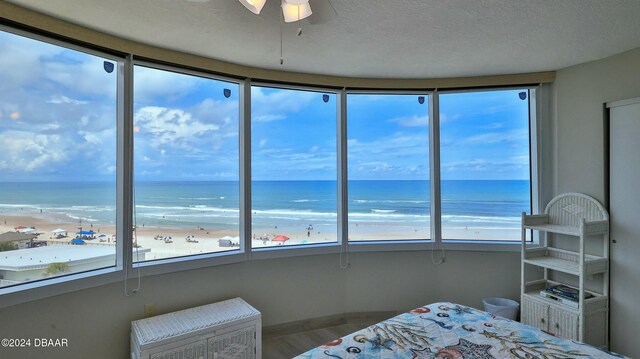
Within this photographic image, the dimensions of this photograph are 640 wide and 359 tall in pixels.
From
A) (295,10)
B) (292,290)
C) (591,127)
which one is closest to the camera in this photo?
(295,10)

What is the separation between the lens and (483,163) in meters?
3.42

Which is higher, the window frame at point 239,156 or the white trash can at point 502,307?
the window frame at point 239,156

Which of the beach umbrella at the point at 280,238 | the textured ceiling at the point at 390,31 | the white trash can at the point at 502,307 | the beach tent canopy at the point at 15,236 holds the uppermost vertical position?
the textured ceiling at the point at 390,31

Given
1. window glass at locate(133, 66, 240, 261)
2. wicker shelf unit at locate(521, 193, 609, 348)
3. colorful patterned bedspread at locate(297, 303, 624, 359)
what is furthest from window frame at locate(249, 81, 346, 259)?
wicker shelf unit at locate(521, 193, 609, 348)

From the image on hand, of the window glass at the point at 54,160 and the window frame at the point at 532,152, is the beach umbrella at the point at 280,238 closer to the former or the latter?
the window glass at the point at 54,160

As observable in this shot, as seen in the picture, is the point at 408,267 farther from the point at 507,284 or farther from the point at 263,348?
the point at 263,348

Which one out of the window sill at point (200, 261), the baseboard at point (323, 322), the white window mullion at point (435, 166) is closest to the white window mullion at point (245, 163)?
the window sill at point (200, 261)

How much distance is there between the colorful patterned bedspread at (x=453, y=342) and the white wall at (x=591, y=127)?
4.43ft

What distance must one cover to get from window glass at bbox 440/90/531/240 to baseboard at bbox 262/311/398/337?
1.09 metres

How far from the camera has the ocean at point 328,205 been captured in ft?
8.99

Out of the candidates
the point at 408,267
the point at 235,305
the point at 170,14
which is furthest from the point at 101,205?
the point at 408,267

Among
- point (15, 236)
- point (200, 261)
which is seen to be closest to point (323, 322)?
point (200, 261)

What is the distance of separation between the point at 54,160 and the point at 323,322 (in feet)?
8.44

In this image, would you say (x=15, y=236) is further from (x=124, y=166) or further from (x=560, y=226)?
(x=560, y=226)
